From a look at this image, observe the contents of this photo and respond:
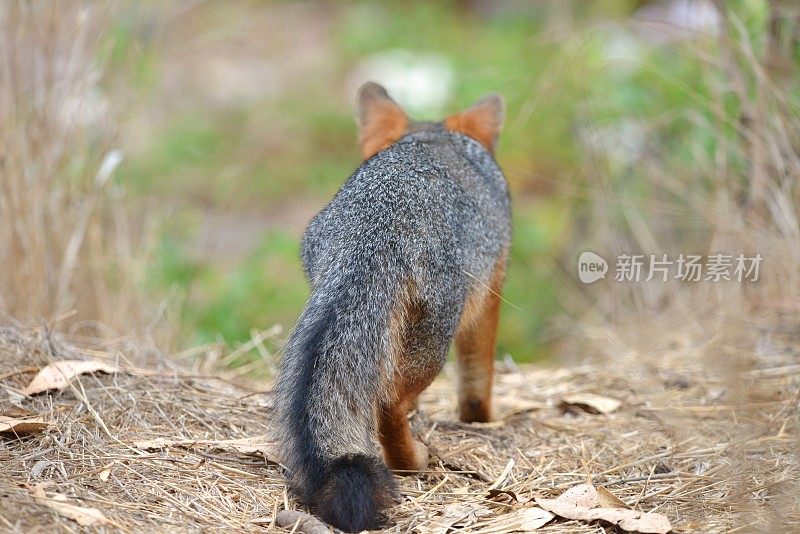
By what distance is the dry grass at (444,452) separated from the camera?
357 cm

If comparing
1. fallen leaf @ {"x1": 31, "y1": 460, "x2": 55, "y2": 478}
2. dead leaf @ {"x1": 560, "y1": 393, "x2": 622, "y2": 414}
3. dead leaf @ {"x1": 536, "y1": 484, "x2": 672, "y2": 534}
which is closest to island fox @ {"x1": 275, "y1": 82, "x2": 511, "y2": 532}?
dead leaf @ {"x1": 560, "y1": 393, "x2": 622, "y2": 414}

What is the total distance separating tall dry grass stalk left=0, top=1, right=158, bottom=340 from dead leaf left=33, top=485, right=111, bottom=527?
2.33 metres

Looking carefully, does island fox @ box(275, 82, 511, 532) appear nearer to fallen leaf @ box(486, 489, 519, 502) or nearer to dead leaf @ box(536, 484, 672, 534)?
fallen leaf @ box(486, 489, 519, 502)

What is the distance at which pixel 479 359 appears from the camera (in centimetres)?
504

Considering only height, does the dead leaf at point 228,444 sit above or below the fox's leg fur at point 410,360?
below

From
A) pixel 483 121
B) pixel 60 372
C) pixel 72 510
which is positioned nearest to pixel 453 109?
pixel 483 121

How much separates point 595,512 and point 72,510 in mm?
1930

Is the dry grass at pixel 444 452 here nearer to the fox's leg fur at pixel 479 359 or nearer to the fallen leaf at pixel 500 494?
the fallen leaf at pixel 500 494

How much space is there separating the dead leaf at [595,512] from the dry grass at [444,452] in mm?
63

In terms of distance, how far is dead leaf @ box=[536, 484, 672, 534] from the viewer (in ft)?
11.6

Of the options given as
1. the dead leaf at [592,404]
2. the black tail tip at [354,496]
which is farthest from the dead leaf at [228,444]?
the dead leaf at [592,404]

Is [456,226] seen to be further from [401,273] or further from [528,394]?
[528,394]

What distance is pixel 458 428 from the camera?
492 cm

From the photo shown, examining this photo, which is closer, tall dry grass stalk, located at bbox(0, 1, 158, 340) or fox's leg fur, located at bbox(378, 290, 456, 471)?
fox's leg fur, located at bbox(378, 290, 456, 471)
